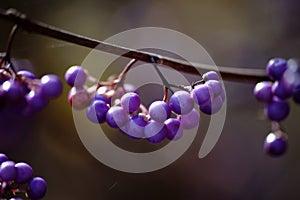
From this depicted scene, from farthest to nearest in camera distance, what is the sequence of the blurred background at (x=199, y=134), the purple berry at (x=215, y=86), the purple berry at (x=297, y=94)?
the blurred background at (x=199, y=134)
the purple berry at (x=215, y=86)
the purple berry at (x=297, y=94)

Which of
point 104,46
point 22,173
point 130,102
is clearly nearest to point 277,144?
point 130,102

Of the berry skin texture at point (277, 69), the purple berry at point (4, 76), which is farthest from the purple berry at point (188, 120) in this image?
the purple berry at point (4, 76)

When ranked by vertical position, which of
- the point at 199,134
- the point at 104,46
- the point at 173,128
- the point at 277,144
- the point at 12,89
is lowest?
the point at 199,134

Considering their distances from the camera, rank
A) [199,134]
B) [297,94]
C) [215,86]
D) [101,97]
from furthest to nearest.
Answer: [199,134] < [101,97] < [215,86] < [297,94]

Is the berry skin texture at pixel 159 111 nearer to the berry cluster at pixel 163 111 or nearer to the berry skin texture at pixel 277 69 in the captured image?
the berry cluster at pixel 163 111

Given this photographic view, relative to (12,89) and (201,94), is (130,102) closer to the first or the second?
(201,94)

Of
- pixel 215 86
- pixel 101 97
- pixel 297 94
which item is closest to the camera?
pixel 297 94

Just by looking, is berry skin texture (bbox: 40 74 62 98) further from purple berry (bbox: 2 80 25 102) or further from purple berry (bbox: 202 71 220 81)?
purple berry (bbox: 202 71 220 81)
